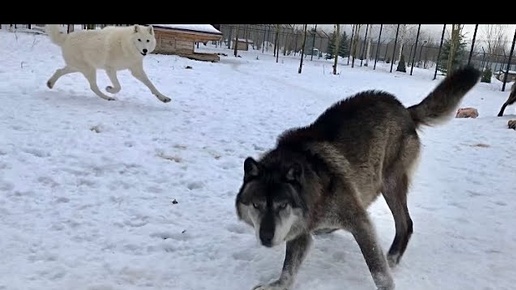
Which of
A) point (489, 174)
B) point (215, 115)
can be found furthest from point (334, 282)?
point (215, 115)

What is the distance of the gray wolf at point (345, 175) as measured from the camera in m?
3.08

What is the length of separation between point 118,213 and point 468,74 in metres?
3.27

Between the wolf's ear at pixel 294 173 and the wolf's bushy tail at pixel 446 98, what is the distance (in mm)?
1490

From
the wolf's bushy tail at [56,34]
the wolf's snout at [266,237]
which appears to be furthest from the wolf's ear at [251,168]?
the wolf's bushy tail at [56,34]

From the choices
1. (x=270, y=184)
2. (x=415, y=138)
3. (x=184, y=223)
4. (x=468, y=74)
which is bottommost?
(x=184, y=223)

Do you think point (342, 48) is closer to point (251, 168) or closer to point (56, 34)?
point (56, 34)

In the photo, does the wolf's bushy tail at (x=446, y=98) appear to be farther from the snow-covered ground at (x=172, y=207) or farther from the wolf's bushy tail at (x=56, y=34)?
the wolf's bushy tail at (x=56, y=34)

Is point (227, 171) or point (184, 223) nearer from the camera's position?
point (184, 223)

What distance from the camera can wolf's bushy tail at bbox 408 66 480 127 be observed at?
4.00 m

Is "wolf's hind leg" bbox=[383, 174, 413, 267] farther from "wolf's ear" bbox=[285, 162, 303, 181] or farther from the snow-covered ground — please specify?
"wolf's ear" bbox=[285, 162, 303, 181]

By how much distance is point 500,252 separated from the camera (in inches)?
156

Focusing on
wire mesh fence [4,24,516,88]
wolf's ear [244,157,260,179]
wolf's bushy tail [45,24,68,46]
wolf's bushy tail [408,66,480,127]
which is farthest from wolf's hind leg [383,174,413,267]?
wire mesh fence [4,24,516,88]

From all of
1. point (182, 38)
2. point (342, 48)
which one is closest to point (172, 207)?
point (182, 38)
